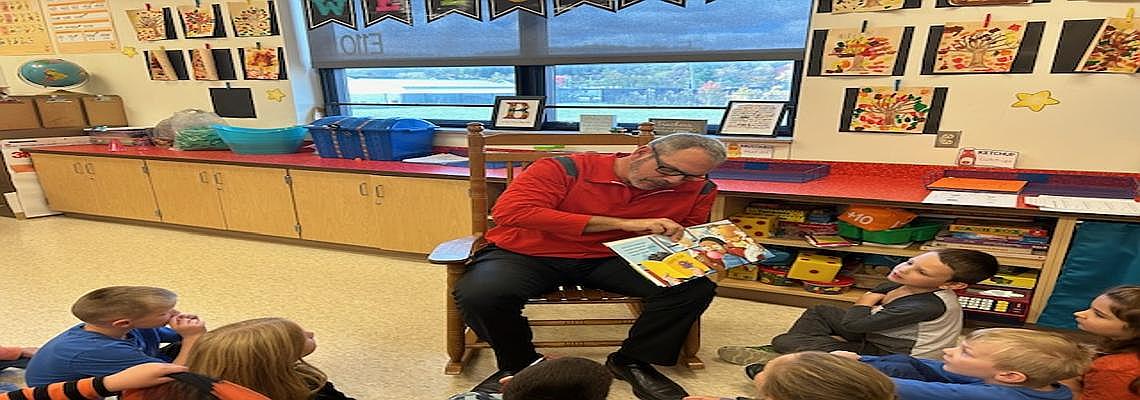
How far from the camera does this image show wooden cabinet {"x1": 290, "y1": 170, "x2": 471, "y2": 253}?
2.85 m

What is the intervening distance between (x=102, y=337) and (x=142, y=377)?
2.17ft

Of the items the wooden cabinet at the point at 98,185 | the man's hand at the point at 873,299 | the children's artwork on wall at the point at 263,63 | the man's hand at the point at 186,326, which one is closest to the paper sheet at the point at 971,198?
the man's hand at the point at 873,299

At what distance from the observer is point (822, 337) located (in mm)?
1893

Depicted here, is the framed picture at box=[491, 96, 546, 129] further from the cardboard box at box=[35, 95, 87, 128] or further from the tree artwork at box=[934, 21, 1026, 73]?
the cardboard box at box=[35, 95, 87, 128]

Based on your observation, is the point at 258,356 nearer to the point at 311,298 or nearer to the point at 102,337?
the point at 102,337

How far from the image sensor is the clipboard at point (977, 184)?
7.18 ft

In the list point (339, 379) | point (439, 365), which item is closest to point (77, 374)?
point (339, 379)

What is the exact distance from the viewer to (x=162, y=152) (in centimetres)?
356

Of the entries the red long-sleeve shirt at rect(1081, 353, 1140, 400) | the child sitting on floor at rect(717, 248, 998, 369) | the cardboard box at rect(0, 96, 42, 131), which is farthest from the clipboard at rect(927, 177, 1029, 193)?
the cardboard box at rect(0, 96, 42, 131)

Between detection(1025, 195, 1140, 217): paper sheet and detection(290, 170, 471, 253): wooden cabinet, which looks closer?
detection(1025, 195, 1140, 217): paper sheet

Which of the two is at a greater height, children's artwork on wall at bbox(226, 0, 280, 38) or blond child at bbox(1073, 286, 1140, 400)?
children's artwork on wall at bbox(226, 0, 280, 38)

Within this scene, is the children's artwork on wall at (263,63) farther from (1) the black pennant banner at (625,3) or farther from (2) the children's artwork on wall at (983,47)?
(2) the children's artwork on wall at (983,47)

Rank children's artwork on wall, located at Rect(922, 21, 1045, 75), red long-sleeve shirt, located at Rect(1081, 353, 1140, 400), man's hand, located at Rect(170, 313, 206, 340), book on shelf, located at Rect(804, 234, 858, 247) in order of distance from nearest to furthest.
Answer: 1. red long-sleeve shirt, located at Rect(1081, 353, 1140, 400)
2. man's hand, located at Rect(170, 313, 206, 340)
3. children's artwork on wall, located at Rect(922, 21, 1045, 75)
4. book on shelf, located at Rect(804, 234, 858, 247)

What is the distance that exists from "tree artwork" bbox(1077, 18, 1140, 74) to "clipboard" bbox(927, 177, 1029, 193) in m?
0.52
